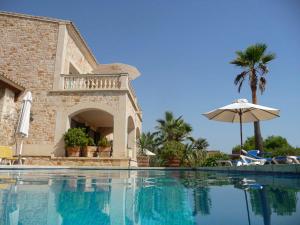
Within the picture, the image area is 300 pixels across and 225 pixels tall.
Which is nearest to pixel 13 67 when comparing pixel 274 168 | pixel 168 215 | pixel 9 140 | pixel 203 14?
pixel 9 140

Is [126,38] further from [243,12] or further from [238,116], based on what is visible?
[238,116]

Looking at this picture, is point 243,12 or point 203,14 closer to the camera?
point 243,12

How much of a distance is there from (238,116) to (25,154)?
1039 cm

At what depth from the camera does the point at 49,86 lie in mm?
13109

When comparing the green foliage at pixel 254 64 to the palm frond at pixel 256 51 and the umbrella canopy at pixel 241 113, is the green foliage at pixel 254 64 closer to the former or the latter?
the palm frond at pixel 256 51

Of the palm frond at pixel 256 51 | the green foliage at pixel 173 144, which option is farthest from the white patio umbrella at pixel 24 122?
the palm frond at pixel 256 51

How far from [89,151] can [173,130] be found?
402 inches

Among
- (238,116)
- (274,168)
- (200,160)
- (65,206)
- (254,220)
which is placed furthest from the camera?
(200,160)

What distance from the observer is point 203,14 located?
1081cm

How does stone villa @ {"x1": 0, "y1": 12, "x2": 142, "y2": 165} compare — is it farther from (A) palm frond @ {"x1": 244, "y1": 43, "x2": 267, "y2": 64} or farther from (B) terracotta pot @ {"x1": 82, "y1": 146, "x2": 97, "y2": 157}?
(A) palm frond @ {"x1": 244, "y1": 43, "x2": 267, "y2": 64}

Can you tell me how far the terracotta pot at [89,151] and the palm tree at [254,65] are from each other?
36.2 feet

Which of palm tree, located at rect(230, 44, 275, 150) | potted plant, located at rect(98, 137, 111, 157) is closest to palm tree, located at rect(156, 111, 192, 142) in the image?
palm tree, located at rect(230, 44, 275, 150)

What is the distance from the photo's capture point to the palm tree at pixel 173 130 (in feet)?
70.3

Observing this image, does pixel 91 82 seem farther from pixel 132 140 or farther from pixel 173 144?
pixel 173 144
